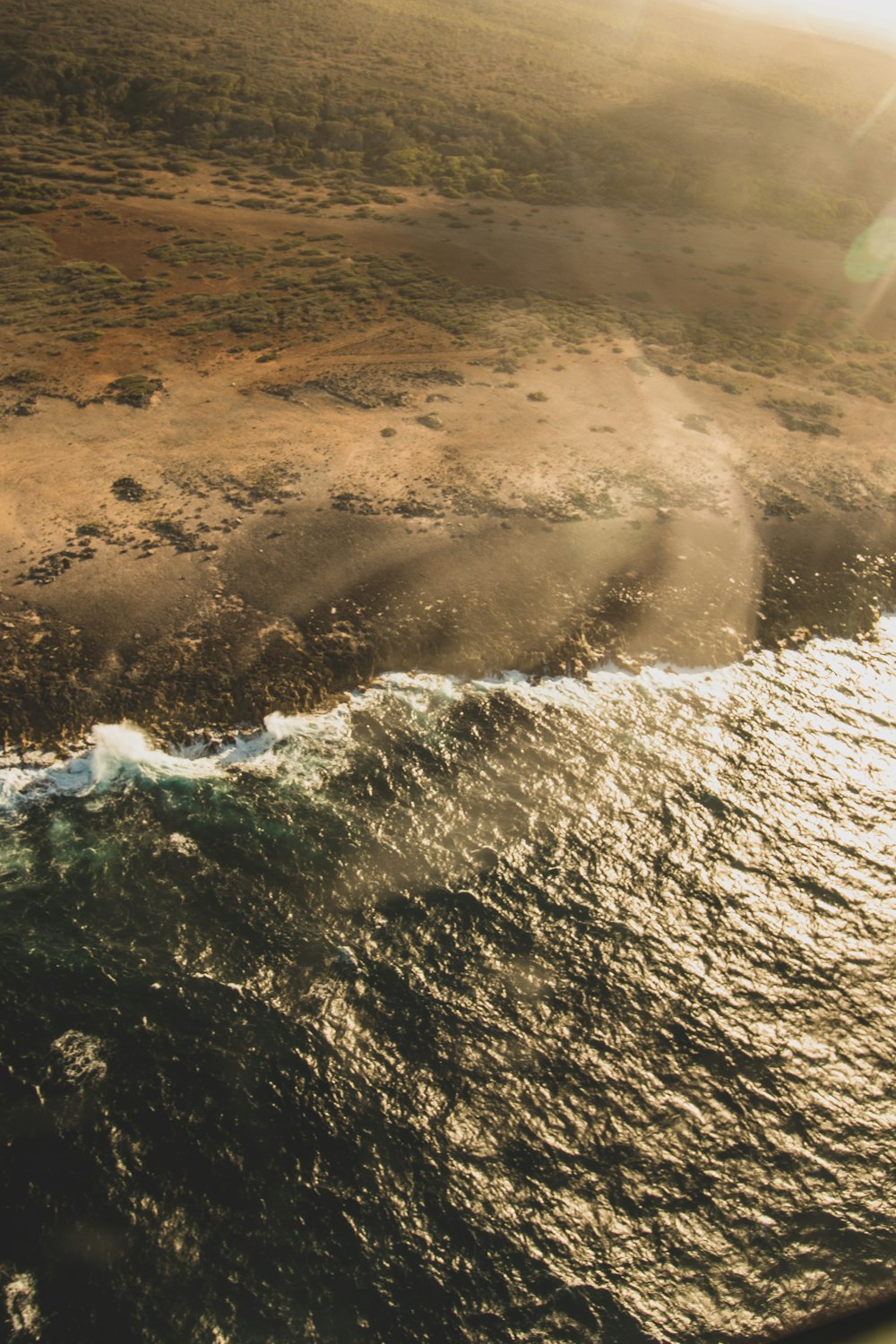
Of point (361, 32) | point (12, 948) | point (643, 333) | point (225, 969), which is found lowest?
point (12, 948)

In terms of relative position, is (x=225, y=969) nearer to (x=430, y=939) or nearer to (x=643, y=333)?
(x=430, y=939)

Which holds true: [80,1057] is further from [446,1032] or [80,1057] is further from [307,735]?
[307,735]

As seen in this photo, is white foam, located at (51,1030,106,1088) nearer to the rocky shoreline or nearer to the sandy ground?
the rocky shoreline

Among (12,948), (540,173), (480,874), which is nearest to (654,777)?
(480,874)

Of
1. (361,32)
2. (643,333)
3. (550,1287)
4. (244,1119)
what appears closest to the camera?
(550,1287)

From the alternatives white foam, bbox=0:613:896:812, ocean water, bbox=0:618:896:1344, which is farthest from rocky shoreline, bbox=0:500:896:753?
ocean water, bbox=0:618:896:1344

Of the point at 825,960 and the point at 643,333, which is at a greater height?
the point at 643,333

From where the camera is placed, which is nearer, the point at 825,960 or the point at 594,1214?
the point at 594,1214

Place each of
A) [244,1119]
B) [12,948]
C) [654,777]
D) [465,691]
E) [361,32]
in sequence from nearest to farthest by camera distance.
→ [244,1119] < [12,948] < [654,777] < [465,691] < [361,32]
